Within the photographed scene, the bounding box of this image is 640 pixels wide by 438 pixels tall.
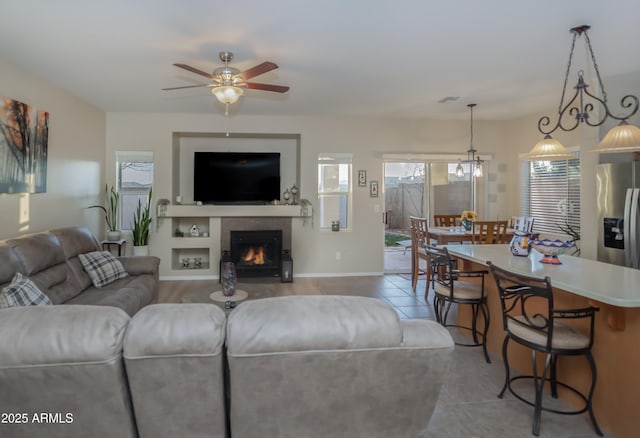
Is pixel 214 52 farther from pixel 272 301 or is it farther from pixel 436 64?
pixel 272 301

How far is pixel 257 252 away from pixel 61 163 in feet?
9.26

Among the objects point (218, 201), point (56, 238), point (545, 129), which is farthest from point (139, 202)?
point (545, 129)

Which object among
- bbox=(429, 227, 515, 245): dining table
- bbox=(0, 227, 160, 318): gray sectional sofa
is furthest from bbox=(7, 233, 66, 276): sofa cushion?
bbox=(429, 227, 515, 245): dining table

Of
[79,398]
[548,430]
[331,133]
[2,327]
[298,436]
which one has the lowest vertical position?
[548,430]

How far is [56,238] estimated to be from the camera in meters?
3.61

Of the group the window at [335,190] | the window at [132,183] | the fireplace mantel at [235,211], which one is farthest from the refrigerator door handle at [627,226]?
the window at [132,183]

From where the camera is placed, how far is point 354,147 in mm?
6395

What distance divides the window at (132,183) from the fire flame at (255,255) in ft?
5.99

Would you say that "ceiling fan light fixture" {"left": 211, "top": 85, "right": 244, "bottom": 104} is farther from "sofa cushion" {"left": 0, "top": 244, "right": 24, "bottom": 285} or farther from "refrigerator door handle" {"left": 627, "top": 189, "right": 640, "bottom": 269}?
"refrigerator door handle" {"left": 627, "top": 189, "right": 640, "bottom": 269}

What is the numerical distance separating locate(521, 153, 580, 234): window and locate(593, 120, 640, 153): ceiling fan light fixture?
10.0ft

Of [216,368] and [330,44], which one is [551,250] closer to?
[330,44]

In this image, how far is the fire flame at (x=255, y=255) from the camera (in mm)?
6109

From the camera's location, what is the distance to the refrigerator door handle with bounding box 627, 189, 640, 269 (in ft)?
11.7

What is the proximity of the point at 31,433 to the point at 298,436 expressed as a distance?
897 mm
